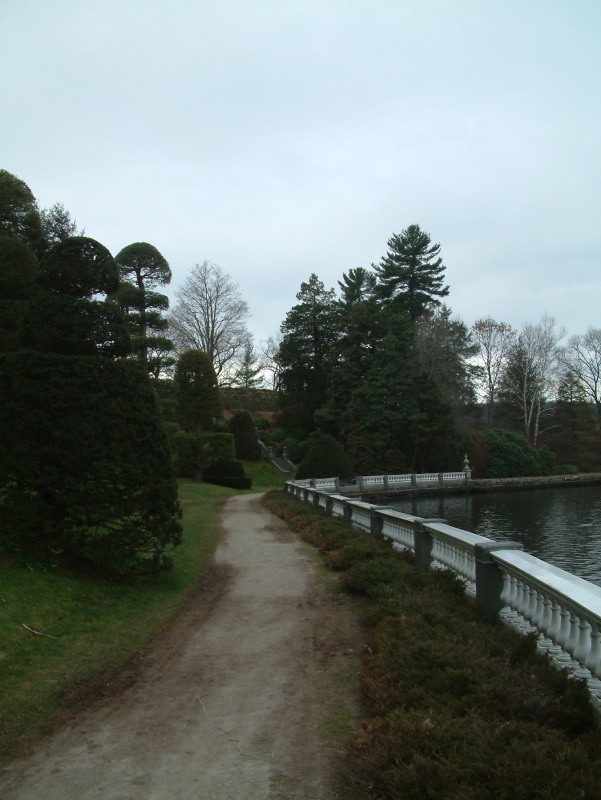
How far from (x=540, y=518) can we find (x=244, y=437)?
2646 centimetres

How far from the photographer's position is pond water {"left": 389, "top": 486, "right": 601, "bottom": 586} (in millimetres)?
15023

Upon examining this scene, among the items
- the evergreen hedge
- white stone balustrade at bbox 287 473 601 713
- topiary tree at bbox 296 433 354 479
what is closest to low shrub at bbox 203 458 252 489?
topiary tree at bbox 296 433 354 479

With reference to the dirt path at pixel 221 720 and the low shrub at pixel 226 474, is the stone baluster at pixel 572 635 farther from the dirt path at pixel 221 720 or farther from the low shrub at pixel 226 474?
the low shrub at pixel 226 474

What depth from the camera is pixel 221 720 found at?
3926 mm

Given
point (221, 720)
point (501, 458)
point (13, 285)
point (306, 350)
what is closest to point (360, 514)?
point (13, 285)

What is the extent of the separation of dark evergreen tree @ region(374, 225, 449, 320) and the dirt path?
5347 cm

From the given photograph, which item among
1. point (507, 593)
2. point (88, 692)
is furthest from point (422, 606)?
point (88, 692)

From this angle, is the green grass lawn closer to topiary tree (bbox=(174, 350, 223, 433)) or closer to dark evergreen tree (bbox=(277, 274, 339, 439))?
topiary tree (bbox=(174, 350, 223, 433))

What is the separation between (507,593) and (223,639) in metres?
2.72

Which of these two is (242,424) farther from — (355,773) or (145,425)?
(355,773)

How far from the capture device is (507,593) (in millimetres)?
5312

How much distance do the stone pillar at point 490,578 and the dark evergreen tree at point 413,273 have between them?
53.5 metres

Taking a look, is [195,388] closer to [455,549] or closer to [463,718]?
[455,549]

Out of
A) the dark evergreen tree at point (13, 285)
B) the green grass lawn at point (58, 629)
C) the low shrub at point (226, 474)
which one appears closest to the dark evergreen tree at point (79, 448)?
the green grass lawn at point (58, 629)
